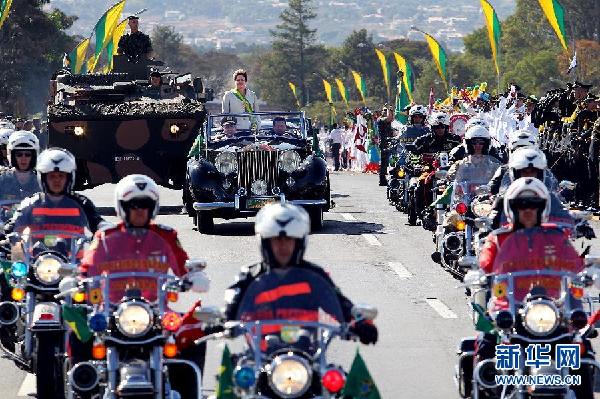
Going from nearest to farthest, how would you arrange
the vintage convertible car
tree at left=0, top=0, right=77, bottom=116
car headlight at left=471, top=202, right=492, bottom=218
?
car headlight at left=471, top=202, right=492, bottom=218 < the vintage convertible car < tree at left=0, top=0, right=77, bottom=116

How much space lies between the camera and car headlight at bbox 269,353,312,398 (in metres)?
9.11

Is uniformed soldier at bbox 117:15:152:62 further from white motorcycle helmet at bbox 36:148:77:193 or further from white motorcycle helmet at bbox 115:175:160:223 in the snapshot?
white motorcycle helmet at bbox 115:175:160:223

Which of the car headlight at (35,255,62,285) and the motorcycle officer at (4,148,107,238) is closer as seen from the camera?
the car headlight at (35,255,62,285)

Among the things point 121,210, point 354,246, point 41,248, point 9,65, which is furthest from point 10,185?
point 9,65

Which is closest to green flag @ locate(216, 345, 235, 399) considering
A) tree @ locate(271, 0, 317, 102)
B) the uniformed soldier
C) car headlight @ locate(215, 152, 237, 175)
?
car headlight @ locate(215, 152, 237, 175)

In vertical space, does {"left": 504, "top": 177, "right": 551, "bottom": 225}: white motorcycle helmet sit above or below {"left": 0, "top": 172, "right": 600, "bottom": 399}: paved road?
above

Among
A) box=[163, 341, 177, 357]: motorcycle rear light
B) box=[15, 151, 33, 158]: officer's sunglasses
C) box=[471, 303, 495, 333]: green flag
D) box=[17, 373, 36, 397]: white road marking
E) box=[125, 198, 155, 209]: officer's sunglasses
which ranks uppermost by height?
box=[15, 151, 33, 158]: officer's sunglasses

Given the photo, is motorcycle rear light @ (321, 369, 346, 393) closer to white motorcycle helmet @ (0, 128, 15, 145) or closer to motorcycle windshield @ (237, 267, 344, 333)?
motorcycle windshield @ (237, 267, 344, 333)

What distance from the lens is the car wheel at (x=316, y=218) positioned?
26297 mm

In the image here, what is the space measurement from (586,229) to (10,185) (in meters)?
4.78

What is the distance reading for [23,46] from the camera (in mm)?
96125

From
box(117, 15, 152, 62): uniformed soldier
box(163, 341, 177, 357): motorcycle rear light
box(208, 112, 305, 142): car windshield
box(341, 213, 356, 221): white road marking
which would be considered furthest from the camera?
box(117, 15, 152, 62): uniformed soldier

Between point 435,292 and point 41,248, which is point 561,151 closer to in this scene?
point 435,292

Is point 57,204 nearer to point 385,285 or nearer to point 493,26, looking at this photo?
point 385,285
